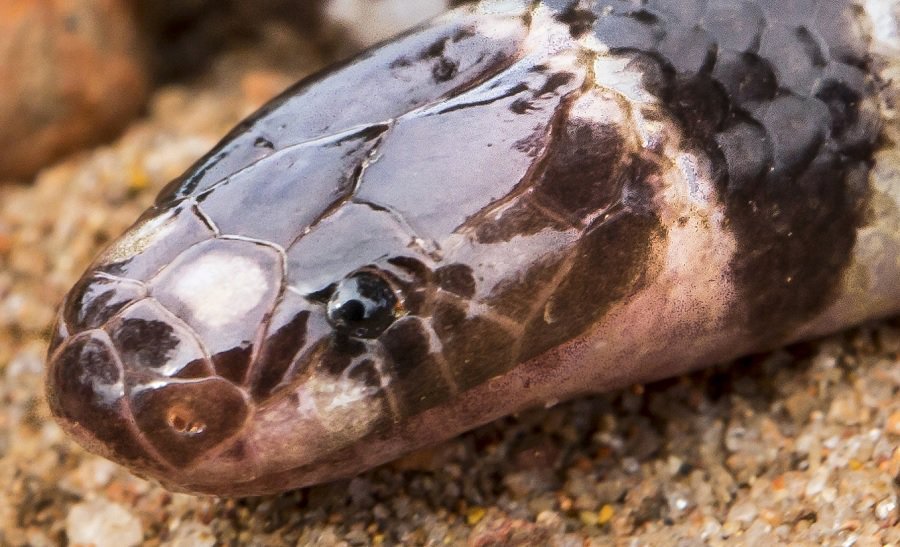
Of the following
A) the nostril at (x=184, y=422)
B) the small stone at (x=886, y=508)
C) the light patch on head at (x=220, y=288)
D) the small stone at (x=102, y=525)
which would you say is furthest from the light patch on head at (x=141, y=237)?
the small stone at (x=886, y=508)

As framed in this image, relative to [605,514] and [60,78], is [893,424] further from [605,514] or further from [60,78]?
[60,78]

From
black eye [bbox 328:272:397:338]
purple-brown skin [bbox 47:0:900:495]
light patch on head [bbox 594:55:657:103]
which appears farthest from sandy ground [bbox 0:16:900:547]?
light patch on head [bbox 594:55:657:103]

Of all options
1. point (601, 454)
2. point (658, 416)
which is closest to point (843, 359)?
point (658, 416)

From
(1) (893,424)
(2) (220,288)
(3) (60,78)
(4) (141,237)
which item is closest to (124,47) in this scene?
(3) (60,78)

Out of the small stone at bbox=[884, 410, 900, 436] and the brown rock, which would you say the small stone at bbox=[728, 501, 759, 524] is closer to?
the small stone at bbox=[884, 410, 900, 436]

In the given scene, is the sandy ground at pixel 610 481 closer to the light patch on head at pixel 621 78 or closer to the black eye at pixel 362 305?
the black eye at pixel 362 305

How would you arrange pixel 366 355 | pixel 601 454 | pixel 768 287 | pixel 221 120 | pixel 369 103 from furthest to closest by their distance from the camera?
1. pixel 221 120
2. pixel 601 454
3. pixel 768 287
4. pixel 369 103
5. pixel 366 355

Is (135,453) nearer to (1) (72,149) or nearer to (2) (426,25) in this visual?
(2) (426,25)
